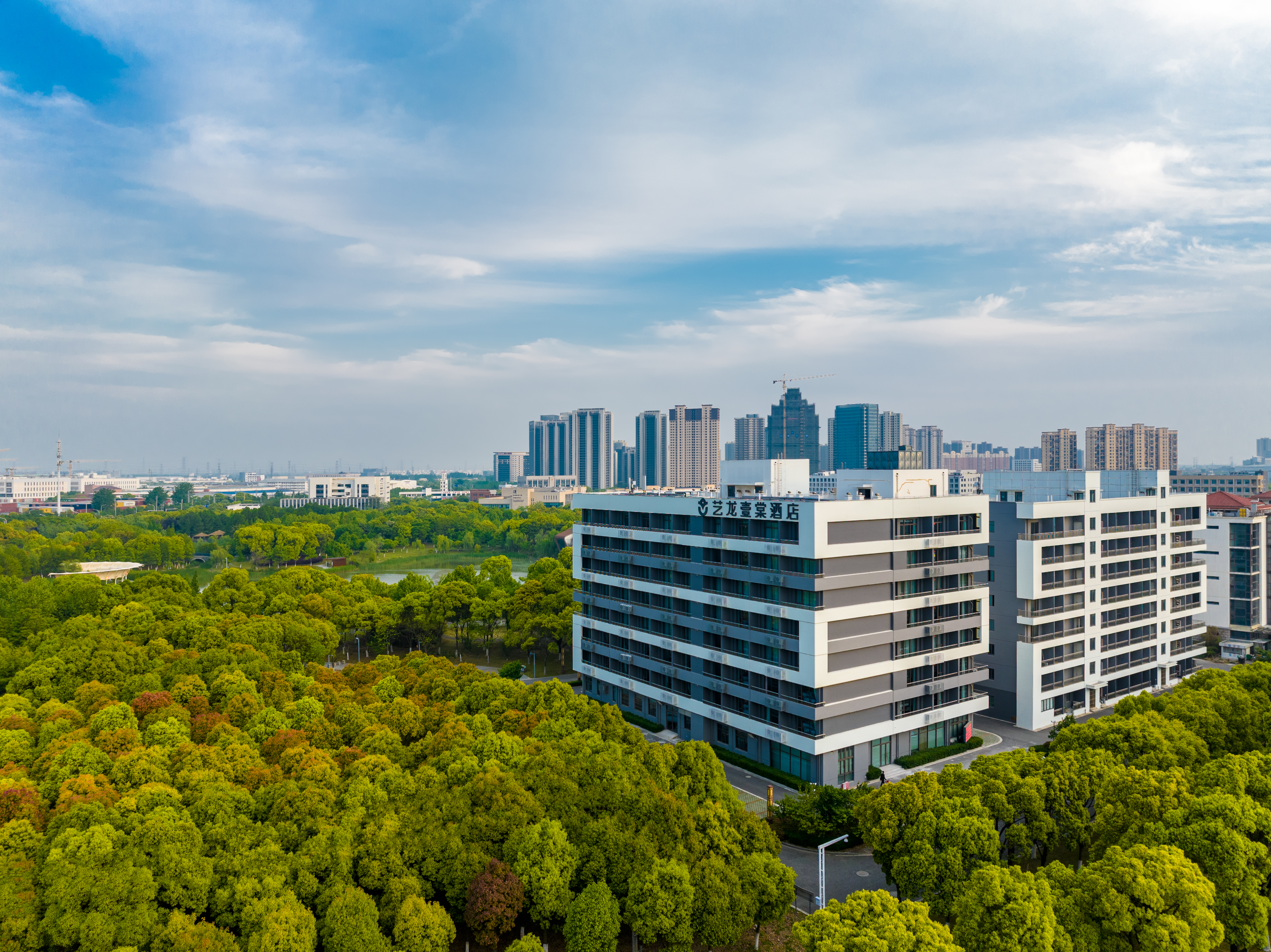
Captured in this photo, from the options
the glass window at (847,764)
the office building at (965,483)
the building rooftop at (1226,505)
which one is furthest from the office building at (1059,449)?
the glass window at (847,764)

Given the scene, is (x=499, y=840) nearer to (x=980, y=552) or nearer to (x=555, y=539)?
(x=980, y=552)

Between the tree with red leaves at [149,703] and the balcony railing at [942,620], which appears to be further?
the balcony railing at [942,620]

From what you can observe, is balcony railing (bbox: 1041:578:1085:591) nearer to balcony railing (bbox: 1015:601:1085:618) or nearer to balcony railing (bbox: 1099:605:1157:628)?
balcony railing (bbox: 1015:601:1085:618)

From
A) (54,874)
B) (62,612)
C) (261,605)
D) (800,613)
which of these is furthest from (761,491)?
(62,612)

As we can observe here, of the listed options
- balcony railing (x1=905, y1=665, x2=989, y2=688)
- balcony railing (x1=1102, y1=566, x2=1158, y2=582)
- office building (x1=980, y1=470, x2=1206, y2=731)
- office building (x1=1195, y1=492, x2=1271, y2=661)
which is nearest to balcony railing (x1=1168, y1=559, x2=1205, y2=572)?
office building (x1=980, y1=470, x2=1206, y2=731)

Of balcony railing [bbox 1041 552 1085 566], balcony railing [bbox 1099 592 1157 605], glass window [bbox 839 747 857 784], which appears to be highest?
balcony railing [bbox 1041 552 1085 566]

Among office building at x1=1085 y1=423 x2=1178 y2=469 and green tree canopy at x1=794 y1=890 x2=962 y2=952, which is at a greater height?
office building at x1=1085 y1=423 x2=1178 y2=469

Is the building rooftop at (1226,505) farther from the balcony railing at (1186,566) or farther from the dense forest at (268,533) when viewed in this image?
the dense forest at (268,533)
